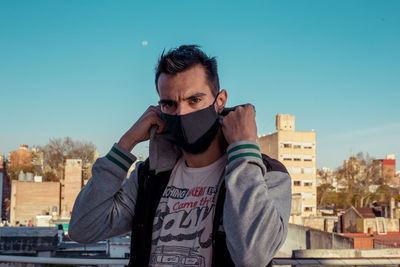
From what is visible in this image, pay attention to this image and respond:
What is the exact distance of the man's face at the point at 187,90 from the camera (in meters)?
1.70

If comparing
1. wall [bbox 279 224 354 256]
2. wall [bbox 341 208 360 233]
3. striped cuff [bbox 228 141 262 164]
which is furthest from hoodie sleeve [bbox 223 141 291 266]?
wall [bbox 341 208 360 233]

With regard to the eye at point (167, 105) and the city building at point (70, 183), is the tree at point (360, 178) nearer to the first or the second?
the city building at point (70, 183)

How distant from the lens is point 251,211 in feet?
4.54

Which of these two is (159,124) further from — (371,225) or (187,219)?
(371,225)

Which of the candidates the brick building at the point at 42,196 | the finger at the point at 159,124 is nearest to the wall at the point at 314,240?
the finger at the point at 159,124

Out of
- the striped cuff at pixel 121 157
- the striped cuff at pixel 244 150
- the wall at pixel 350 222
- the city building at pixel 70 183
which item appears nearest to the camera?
the striped cuff at pixel 244 150

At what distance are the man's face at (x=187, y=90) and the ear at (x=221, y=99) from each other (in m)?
0.05

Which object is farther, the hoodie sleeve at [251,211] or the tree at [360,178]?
the tree at [360,178]

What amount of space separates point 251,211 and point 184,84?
0.61 m

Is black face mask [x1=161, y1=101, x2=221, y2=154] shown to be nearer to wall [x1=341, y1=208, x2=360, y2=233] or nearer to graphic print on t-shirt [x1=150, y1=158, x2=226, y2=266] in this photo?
graphic print on t-shirt [x1=150, y1=158, x2=226, y2=266]

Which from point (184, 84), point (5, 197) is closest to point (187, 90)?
point (184, 84)

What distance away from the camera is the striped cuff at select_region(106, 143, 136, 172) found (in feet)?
5.97

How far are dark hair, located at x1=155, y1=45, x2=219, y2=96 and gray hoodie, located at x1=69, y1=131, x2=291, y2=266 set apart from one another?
1.17ft

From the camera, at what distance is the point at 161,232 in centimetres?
165
